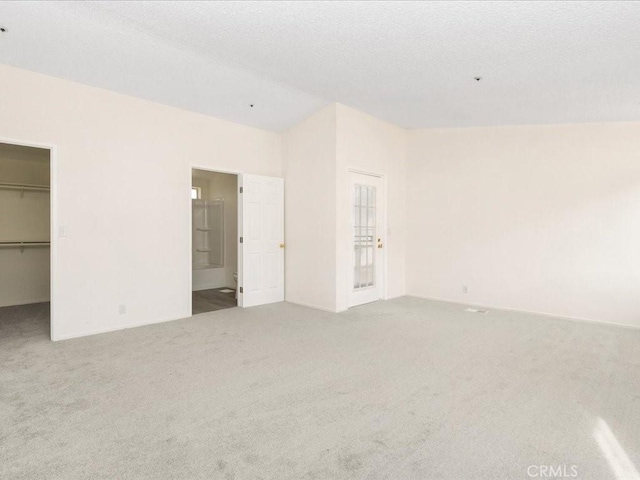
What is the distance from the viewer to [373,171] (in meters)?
5.65

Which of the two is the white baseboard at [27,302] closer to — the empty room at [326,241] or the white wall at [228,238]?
the empty room at [326,241]

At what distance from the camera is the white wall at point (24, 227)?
568 cm

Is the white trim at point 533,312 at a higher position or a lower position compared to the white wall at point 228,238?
lower

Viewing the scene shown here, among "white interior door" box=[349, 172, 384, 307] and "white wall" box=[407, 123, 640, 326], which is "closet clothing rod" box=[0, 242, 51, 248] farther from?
"white wall" box=[407, 123, 640, 326]

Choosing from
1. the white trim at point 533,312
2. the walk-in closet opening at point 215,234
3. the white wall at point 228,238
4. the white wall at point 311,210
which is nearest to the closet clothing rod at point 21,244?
the walk-in closet opening at point 215,234

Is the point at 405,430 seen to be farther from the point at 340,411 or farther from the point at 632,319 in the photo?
the point at 632,319

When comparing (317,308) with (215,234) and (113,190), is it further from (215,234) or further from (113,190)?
(215,234)

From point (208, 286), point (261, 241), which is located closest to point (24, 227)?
point (208, 286)

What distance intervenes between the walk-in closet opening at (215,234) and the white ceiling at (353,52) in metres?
2.88

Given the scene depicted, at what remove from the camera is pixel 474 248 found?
5.61 meters

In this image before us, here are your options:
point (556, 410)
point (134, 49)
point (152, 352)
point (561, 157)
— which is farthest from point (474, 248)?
point (134, 49)

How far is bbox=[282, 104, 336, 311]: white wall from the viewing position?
5.13 m

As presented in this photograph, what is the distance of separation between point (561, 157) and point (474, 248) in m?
1.68

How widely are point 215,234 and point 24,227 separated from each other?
3.12 meters
